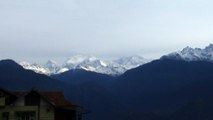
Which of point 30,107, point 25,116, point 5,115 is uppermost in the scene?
point 30,107

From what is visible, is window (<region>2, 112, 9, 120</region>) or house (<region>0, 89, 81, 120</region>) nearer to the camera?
house (<region>0, 89, 81, 120</region>)

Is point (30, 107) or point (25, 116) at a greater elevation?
point (30, 107)

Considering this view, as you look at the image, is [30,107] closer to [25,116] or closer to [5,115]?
[25,116]

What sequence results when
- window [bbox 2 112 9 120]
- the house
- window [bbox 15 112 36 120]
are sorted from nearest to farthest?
the house
window [bbox 15 112 36 120]
window [bbox 2 112 9 120]

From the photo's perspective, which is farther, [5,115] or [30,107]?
[5,115]

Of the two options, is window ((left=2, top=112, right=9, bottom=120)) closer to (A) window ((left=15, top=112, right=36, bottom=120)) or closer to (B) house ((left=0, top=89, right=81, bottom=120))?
(B) house ((left=0, top=89, right=81, bottom=120))

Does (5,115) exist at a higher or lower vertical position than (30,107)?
lower

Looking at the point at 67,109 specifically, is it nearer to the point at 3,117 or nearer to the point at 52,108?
the point at 52,108

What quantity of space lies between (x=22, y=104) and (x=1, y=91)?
327cm

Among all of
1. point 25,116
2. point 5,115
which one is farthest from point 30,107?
point 5,115

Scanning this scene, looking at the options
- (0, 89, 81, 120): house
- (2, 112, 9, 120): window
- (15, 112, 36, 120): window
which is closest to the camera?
(0, 89, 81, 120): house

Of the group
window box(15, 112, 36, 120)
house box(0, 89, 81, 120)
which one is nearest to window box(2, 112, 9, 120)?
house box(0, 89, 81, 120)

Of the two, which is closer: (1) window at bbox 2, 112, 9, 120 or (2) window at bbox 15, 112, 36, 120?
(2) window at bbox 15, 112, 36, 120

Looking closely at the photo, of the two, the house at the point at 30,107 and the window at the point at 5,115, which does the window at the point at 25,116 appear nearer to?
the house at the point at 30,107
